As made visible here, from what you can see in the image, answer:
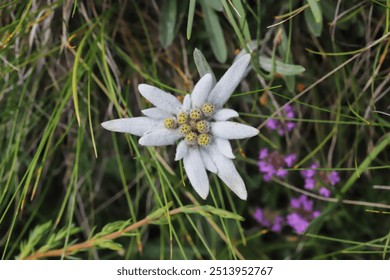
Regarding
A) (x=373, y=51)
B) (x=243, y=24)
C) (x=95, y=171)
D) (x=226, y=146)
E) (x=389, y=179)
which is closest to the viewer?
(x=226, y=146)

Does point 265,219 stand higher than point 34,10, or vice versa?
point 34,10

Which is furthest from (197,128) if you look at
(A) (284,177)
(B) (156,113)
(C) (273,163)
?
(A) (284,177)

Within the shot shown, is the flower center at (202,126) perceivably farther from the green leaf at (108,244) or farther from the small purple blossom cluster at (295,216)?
the small purple blossom cluster at (295,216)

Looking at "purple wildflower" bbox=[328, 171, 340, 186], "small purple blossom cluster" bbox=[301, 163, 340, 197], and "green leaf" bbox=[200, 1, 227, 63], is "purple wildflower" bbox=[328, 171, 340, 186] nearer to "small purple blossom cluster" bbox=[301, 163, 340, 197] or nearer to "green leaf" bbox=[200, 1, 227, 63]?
"small purple blossom cluster" bbox=[301, 163, 340, 197]

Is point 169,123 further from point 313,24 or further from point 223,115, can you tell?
point 313,24

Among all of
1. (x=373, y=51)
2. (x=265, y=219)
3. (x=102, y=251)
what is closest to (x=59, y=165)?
(x=102, y=251)

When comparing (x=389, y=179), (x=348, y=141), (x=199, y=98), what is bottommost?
(x=389, y=179)

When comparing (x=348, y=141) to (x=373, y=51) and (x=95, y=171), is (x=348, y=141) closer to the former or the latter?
(x=373, y=51)
